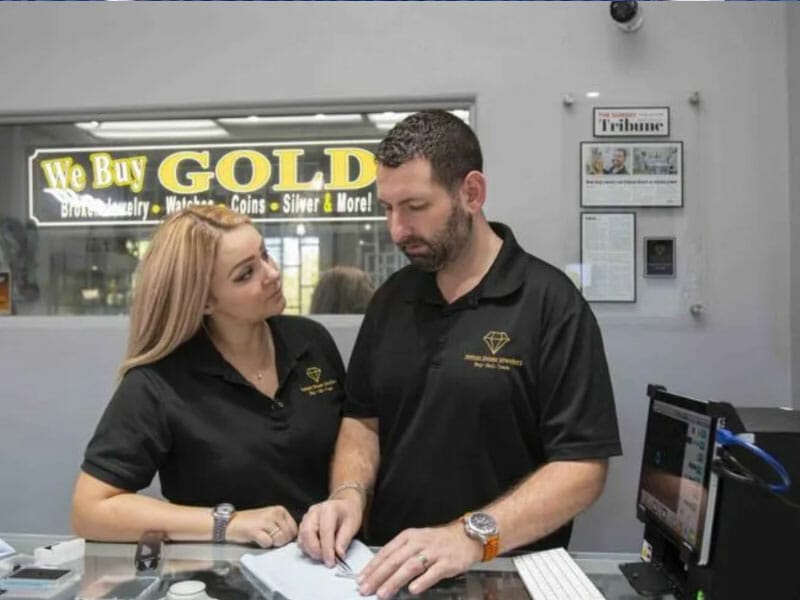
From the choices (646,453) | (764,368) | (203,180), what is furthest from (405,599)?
(203,180)

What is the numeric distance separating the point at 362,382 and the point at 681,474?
78 centimetres

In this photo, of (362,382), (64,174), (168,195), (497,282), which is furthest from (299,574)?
(64,174)

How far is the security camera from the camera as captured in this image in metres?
2.09

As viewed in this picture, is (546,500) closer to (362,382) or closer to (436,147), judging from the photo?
(362,382)

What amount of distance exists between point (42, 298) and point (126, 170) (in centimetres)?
62

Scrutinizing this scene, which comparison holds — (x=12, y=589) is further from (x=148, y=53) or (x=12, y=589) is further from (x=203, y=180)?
(x=148, y=53)

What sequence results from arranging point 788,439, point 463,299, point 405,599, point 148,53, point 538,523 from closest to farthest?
point 405,599 → point 788,439 → point 538,523 → point 463,299 → point 148,53

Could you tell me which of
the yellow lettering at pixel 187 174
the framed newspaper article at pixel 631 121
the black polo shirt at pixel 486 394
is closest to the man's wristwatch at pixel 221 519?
the black polo shirt at pixel 486 394

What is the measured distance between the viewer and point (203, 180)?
244 cm

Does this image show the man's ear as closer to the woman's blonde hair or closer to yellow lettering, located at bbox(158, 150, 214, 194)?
the woman's blonde hair

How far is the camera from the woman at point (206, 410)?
140 centimetres

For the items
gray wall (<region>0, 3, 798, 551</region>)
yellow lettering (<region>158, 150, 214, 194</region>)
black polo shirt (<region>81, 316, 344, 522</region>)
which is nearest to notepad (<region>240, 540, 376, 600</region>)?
black polo shirt (<region>81, 316, 344, 522</region>)

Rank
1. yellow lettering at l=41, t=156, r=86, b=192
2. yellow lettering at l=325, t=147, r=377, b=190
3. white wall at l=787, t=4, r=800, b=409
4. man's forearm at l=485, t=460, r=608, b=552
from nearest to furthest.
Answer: man's forearm at l=485, t=460, r=608, b=552
white wall at l=787, t=4, r=800, b=409
yellow lettering at l=325, t=147, r=377, b=190
yellow lettering at l=41, t=156, r=86, b=192

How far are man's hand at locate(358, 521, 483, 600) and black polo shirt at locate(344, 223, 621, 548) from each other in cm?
32
